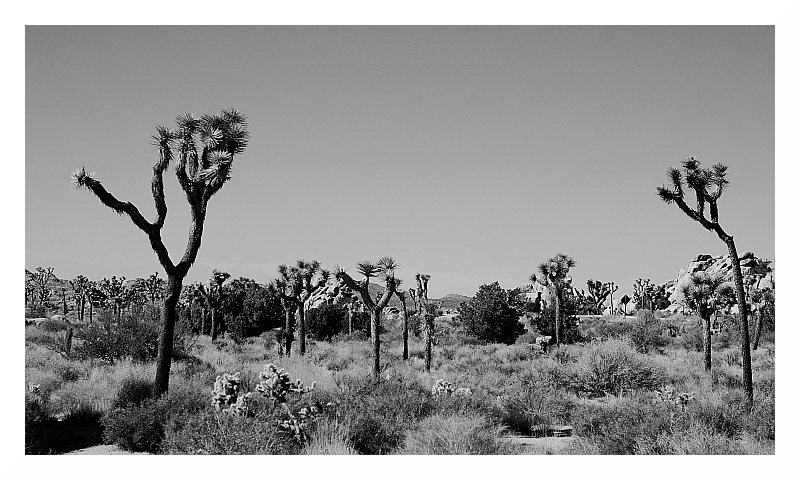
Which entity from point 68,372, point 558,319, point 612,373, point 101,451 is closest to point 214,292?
point 558,319

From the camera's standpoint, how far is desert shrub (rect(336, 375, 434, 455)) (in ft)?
29.7

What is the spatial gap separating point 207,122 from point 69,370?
7.70m

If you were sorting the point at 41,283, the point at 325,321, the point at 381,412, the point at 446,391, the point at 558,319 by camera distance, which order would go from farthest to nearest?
1. the point at 41,283
2. the point at 325,321
3. the point at 558,319
4. the point at 446,391
5. the point at 381,412

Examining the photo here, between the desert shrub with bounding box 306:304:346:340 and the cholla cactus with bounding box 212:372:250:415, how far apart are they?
1149 inches

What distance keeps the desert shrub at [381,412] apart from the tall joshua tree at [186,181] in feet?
9.10

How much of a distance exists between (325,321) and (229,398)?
30479 millimetres

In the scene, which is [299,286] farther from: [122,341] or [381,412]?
[381,412]

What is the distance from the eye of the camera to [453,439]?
850 centimetres

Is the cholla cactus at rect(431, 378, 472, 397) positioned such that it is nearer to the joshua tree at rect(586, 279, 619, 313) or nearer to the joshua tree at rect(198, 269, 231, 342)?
the joshua tree at rect(198, 269, 231, 342)

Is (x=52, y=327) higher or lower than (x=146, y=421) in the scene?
lower

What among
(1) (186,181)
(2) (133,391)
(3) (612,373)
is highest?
(1) (186,181)

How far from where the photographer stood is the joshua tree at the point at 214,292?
34.3 m
